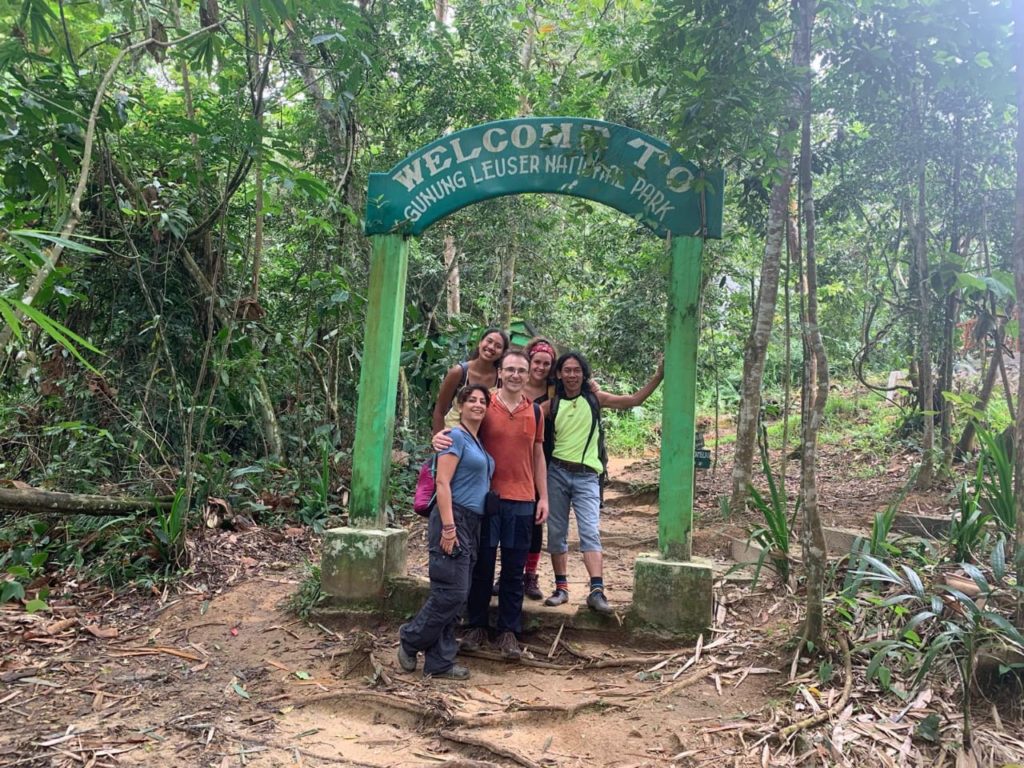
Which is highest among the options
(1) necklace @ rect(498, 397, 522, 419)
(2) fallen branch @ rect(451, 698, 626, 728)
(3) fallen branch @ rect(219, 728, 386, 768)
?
(1) necklace @ rect(498, 397, 522, 419)

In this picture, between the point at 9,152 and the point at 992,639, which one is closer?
the point at 992,639

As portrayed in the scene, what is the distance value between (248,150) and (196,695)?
344cm

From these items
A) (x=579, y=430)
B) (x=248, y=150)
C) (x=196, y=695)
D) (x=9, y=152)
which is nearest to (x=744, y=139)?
(x=579, y=430)

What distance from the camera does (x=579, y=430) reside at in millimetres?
4406

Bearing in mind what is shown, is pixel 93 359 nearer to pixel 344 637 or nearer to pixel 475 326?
pixel 344 637

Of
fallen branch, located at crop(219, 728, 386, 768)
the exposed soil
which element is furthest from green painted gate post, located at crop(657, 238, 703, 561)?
fallen branch, located at crop(219, 728, 386, 768)

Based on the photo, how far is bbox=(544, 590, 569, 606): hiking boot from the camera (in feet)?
14.3

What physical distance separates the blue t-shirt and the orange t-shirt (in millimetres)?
186

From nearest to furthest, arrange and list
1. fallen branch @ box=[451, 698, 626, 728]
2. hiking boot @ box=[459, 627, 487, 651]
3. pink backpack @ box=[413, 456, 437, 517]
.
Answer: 1. fallen branch @ box=[451, 698, 626, 728]
2. pink backpack @ box=[413, 456, 437, 517]
3. hiking boot @ box=[459, 627, 487, 651]

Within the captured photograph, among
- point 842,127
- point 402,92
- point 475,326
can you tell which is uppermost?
point 402,92

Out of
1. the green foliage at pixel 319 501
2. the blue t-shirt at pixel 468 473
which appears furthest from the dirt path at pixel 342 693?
the green foliage at pixel 319 501

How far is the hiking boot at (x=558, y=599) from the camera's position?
4352mm

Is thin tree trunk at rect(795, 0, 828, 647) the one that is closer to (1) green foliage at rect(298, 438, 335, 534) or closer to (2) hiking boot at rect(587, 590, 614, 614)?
(2) hiking boot at rect(587, 590, 614, 614)

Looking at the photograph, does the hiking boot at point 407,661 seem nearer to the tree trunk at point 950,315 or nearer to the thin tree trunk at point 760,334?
the thin tree trunk at point 760,334
